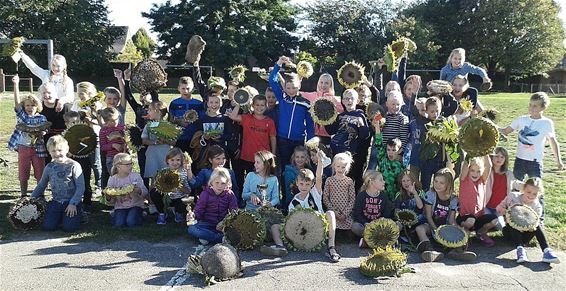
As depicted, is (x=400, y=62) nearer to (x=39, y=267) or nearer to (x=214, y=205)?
(x=214, y=205)

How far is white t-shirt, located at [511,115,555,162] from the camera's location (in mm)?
6738

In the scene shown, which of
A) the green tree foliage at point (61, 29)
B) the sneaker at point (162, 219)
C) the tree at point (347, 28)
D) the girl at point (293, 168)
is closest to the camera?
the girl at point (293, 168)

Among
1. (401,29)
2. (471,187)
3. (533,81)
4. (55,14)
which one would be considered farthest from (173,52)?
(471,187)

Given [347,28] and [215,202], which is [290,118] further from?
[347,28]

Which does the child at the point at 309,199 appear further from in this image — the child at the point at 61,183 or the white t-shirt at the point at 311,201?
the child at the point at 61,183

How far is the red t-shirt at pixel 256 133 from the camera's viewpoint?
706 cm

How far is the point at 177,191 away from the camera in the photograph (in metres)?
6.85

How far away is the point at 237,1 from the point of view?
48844mm

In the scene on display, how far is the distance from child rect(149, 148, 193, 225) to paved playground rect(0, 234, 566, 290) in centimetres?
87

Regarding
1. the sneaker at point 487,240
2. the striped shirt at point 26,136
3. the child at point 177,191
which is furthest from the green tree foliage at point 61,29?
the sneaker at point 487,240

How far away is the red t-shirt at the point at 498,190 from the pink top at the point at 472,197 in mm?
304

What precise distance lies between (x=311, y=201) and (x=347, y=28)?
50284mm

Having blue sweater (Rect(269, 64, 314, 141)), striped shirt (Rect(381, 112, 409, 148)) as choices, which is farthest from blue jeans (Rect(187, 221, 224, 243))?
striped shirt (Rect(381, 112, 409, 148))

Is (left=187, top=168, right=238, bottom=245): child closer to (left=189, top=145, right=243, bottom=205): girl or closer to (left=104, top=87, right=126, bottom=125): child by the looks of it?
(left=189, top=145, right=243, bottom=205): girl
